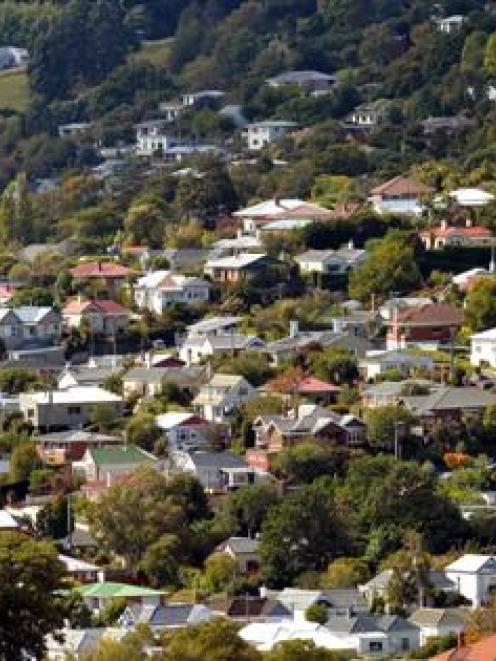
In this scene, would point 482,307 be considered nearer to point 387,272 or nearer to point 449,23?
point 387,272

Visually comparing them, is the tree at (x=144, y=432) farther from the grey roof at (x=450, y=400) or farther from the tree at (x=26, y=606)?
the tree at (x=26, y=606)

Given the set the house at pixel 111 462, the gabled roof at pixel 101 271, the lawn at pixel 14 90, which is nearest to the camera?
the house at pixel 111 462

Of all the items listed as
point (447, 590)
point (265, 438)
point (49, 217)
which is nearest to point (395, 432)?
point (265, 438)

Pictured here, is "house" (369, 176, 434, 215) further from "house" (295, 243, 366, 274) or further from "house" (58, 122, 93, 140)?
"house" (58, 122, 93, 140)

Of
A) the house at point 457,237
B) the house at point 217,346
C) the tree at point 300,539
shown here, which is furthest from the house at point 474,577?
the house at point 457,237

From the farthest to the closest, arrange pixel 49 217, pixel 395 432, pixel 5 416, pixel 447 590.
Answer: pixel 49 217 → pixel 5 416 → pixel 395 432 → pixel 447 590

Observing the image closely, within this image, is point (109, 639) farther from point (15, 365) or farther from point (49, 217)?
point (49, 217)

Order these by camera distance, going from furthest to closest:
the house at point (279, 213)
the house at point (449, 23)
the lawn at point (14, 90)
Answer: the lawn at point (14, 90)
the house at point (449, 23)
the house at point (279, 213)

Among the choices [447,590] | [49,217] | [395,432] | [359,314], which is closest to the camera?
[447,590]
